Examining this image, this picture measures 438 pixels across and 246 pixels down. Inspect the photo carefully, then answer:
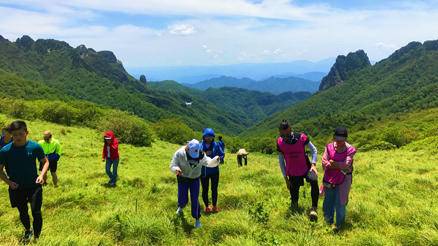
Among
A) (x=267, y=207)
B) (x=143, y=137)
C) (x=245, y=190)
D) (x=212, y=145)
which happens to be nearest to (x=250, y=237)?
(x=267, y=207)

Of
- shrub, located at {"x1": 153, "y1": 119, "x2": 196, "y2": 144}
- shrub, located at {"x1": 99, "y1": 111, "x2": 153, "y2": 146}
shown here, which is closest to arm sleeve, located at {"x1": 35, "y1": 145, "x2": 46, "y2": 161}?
shrub, located at {"x1": 99, "y1": 111, "x2": 153, "y2": 146}

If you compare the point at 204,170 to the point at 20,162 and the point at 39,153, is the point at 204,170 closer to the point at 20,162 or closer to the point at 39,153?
the point at 39,153

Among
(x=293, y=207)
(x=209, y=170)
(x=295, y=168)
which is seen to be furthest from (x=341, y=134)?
(x=209, y=170)

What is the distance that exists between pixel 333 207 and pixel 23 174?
6016mm

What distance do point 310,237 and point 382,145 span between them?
157 ft

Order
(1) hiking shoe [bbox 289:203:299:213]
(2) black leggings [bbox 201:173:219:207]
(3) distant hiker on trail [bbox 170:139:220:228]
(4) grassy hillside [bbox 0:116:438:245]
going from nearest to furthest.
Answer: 1. (4) grassy hillside [bbox 0:116:438:245]
2. (3) distant hiker on trail [bbox 170:139:220:228]
3. (1) hiking shoe [bbox 289:203:299:213]
4. (2) black leggings [bbox 201:173:219:207]

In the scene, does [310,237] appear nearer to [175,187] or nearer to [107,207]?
[107,207]

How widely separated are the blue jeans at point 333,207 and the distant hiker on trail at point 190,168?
266 centimetres

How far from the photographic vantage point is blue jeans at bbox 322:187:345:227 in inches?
319

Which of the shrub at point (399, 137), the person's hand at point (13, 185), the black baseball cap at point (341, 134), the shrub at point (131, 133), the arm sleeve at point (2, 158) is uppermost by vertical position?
the black baseball cap at point (341, 134)

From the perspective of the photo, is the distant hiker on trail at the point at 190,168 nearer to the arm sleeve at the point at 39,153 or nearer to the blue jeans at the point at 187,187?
the blue jeans at the point at 187,187

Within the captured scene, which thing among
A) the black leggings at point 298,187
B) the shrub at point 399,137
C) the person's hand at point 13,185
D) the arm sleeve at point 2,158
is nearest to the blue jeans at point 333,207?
the black leggings at point 298,187

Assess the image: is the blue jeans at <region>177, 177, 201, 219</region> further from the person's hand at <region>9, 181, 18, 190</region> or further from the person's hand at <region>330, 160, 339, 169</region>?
the person's hand at <region>9, 181, 18, 190</region>

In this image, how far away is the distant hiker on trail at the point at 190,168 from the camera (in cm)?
888
